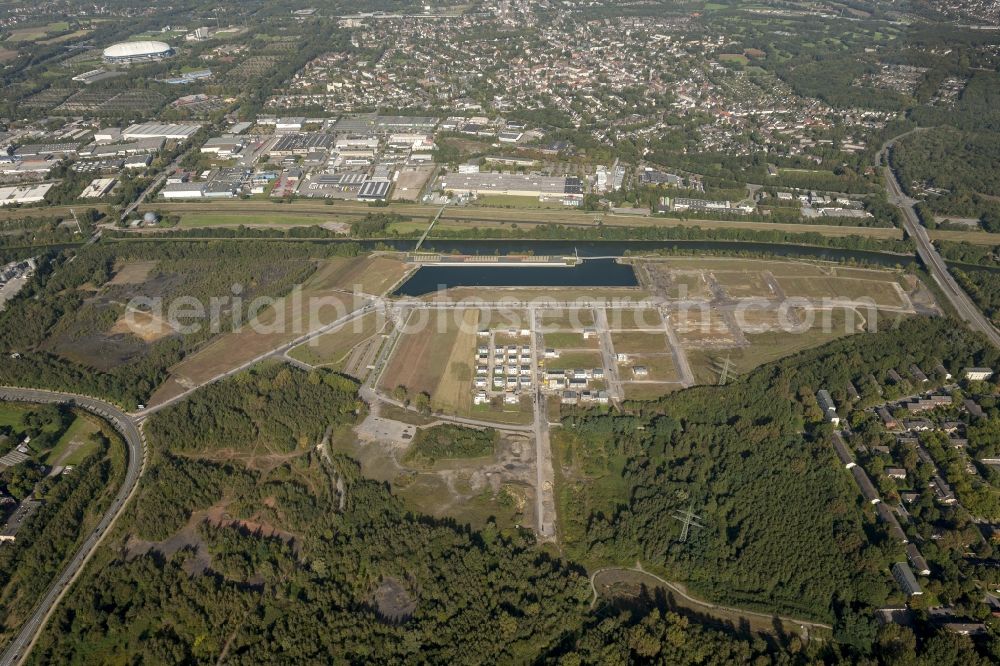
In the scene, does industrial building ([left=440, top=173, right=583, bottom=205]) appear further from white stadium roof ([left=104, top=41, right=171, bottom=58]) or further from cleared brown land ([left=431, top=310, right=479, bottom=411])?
white stadium roof ([left=104, top=41, right=171, bottom=58])

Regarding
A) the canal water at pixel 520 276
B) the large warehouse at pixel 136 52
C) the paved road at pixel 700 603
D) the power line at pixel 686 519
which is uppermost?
the power line at pixel 686 519

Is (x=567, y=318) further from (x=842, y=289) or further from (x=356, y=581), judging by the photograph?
(x=356, y=581)

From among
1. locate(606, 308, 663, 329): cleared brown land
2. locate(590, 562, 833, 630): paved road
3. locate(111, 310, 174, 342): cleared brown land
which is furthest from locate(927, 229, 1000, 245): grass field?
locate(111, 310, 174, 342): cleared brown land

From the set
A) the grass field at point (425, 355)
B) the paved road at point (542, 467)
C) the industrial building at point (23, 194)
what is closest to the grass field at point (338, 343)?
the grass field at point (425, 355)

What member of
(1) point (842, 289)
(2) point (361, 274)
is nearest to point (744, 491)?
(1) point (842, 289)

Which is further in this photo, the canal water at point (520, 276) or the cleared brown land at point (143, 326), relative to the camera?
the canal water at point (520, 276)

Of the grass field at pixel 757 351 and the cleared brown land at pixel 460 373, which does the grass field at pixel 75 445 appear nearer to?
the cleared brown land at pixel 460 373

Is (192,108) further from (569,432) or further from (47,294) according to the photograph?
(569,432)
